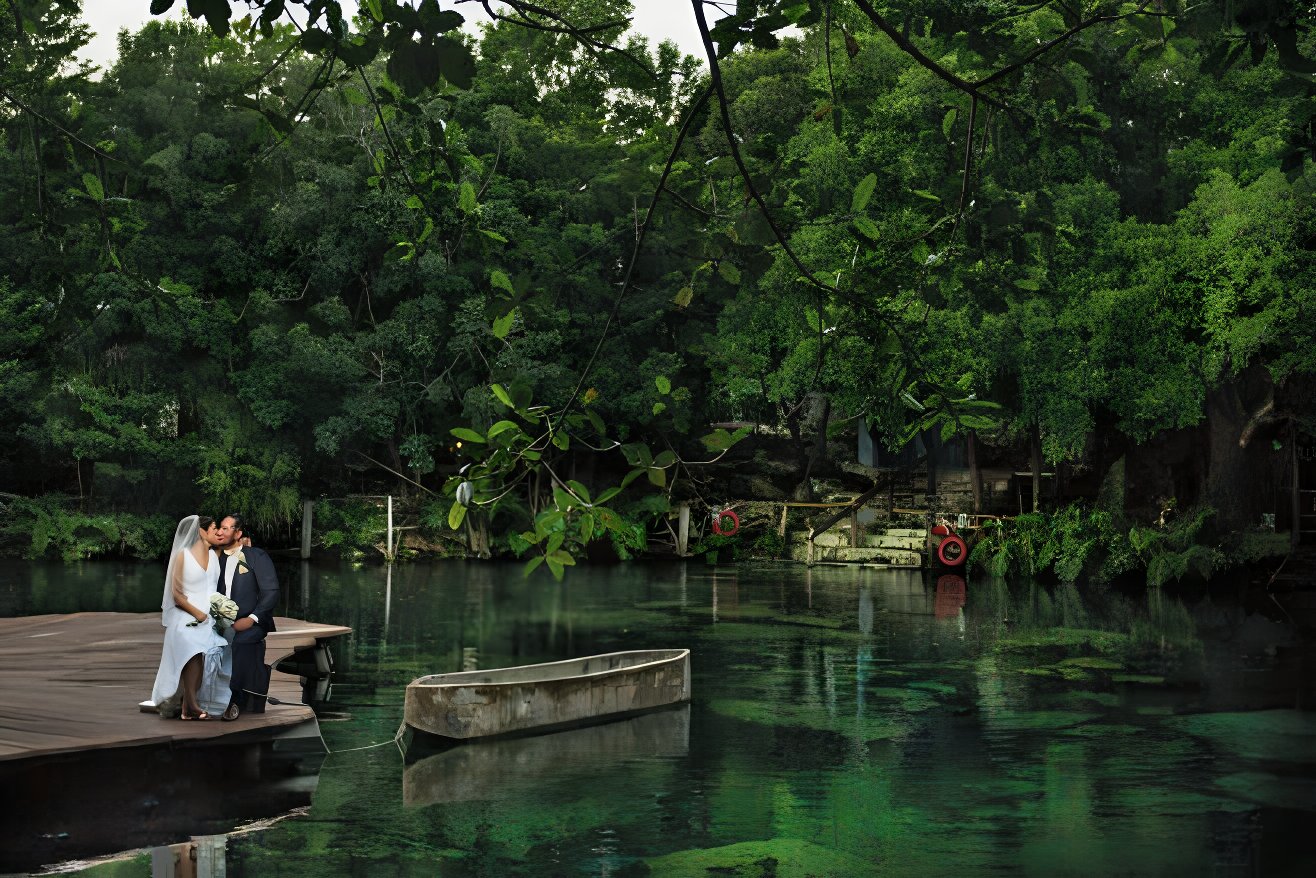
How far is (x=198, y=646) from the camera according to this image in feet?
40.5

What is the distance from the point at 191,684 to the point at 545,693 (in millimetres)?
4060

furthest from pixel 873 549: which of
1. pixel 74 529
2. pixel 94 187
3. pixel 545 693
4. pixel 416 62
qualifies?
pixel 416 62

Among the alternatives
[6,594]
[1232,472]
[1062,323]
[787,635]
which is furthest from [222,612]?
[1232,472]

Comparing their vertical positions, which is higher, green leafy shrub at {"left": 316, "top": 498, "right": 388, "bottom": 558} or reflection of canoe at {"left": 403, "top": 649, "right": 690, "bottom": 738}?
green leafy shrub at {"left": 316, "top": 498, "right": 388, "bottom": 558}

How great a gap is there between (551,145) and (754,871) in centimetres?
3051

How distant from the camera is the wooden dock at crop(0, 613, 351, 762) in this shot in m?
11.9

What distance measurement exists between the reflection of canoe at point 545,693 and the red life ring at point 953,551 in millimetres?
18195

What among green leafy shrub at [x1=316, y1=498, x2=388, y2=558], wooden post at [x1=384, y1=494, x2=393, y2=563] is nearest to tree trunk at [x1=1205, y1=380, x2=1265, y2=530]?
wooden post at [x1=384, y1=494, x2=393, y2=563]

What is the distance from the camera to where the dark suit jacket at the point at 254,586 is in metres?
12.4

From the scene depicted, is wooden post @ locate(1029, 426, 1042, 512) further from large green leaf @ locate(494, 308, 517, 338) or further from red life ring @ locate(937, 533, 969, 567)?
large green leaf @ locate(494, 308, 517, 338)

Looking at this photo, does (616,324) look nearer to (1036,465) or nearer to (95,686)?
(1036,465)

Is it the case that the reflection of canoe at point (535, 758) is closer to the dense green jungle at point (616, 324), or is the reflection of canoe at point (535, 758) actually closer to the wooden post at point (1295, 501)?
the dense green jungle at point (616, 324)

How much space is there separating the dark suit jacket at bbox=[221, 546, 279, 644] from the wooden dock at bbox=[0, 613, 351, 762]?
1.03 m

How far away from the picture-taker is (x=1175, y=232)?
29562 millimetres
